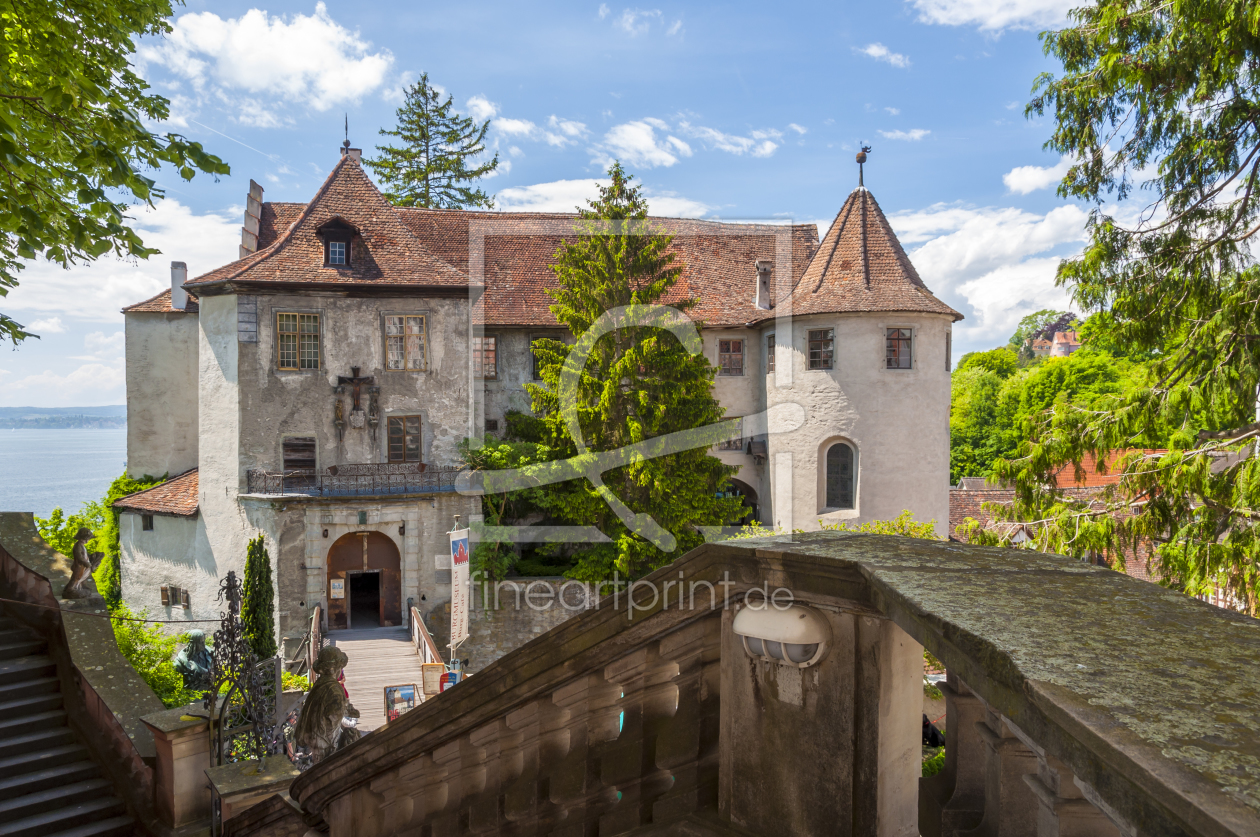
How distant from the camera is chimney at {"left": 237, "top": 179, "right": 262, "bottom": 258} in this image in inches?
1048

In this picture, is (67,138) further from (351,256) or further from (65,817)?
(351,256)

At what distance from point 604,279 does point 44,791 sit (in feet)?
59.1

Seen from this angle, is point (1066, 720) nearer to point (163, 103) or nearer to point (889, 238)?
point (163, 103)

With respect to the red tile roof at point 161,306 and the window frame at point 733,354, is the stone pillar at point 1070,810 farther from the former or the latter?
the red tile roof at point 161,306

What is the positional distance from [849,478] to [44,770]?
2129 cm

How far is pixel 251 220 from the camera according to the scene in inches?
1082

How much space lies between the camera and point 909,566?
2553 mm

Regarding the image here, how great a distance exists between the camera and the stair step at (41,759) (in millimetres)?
8289

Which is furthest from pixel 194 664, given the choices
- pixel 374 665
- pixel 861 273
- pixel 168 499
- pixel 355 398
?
pixel 861 273

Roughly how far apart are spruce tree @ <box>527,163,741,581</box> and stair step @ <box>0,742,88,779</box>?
14.8 m

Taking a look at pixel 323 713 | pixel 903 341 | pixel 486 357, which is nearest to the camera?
pixel 323 713

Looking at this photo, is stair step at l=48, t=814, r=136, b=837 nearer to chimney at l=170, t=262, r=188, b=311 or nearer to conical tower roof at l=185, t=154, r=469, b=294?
conical tower roof at l=185, t=154, r=469, b=294

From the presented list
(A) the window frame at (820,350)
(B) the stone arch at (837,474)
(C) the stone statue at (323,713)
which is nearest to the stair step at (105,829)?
(C) the stone statue at (323,713)

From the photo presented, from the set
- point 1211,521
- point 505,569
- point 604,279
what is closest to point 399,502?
point 505,569
